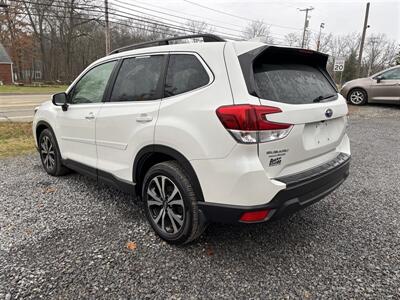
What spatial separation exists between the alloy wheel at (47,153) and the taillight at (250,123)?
131 inches

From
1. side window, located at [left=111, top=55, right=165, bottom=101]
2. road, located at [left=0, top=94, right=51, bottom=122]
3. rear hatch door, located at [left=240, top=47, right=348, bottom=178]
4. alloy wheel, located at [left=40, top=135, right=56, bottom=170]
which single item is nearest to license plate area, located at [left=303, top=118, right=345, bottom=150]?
rear hatch door, located at [left=240, top=47, right=348, bottom=178]

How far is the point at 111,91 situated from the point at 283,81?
73.6 inches

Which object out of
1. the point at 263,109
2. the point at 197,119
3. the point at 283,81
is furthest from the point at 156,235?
the point at 283,81

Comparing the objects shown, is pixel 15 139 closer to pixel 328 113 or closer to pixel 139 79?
pixel 139 79

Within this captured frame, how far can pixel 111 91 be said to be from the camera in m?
3.19

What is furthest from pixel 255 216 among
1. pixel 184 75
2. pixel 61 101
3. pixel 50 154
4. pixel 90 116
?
pixel 50 154

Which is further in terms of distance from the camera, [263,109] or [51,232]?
[51,232]

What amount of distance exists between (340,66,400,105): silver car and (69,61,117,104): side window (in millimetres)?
11552

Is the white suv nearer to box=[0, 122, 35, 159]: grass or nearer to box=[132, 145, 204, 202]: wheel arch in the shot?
box=[132, 145, 204, 202]: wheel arch

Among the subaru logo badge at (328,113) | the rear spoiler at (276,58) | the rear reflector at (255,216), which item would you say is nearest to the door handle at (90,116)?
the rear spoiler at (276,58)

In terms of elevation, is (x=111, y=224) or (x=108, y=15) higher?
(x=108, y=15)

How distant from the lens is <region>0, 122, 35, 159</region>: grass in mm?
6008

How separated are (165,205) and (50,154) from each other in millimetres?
2716

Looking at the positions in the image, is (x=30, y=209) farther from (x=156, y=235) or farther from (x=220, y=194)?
(x=220, y=194)
